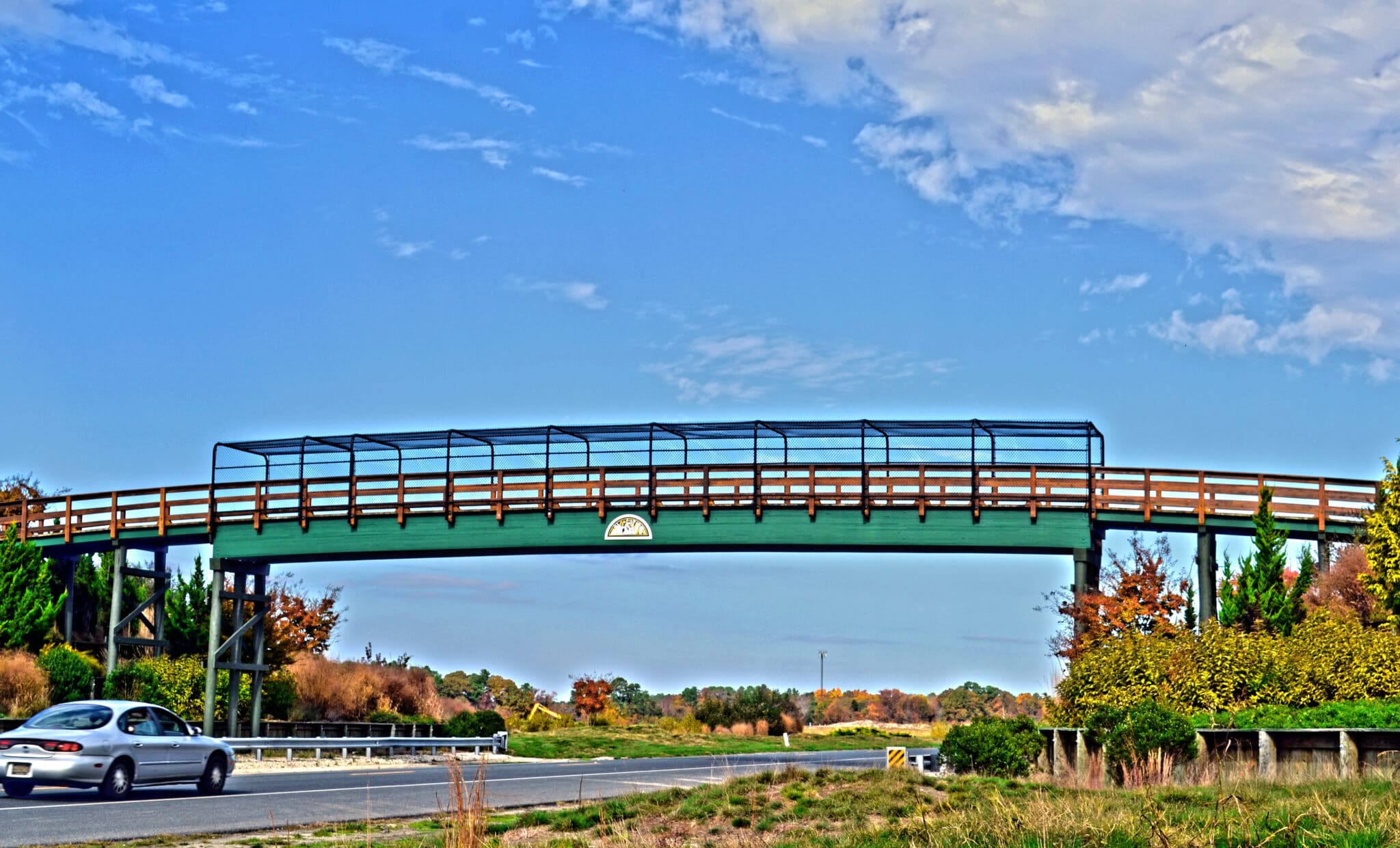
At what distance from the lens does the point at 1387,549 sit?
37094mm

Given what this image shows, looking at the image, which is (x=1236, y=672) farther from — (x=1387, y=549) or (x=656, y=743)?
(x=656, y=743)

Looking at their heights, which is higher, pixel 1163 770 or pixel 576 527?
pixel 576 527

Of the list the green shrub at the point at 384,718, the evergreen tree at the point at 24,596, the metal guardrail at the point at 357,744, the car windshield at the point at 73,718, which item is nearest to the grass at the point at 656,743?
the metal guardrail at the point at 357,744

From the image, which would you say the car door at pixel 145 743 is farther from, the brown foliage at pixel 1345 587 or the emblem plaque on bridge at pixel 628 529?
the brown foliage at pixel 1345 587

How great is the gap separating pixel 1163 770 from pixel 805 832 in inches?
389

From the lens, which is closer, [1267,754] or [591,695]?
[1267,754]

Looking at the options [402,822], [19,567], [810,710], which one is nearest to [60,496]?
[19,567]

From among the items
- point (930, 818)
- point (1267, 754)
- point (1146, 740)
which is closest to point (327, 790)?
point (930, 818)

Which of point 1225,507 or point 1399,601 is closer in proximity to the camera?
point 1399,601

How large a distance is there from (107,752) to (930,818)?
1337cm

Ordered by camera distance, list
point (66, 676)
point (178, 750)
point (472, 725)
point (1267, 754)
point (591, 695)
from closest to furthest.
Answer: point (178, 750), point (1267, 754), point (66, 676), point (472, 725), point (591, 695)

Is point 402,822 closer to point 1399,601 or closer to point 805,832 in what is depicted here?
point 805,832

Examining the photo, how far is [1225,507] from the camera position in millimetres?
40781

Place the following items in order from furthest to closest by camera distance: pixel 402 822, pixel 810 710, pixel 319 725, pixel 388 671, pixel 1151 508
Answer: pixel 810 710, pixel 388 671, pixel 319 725, pixel 1151 508, pixel 402 822
